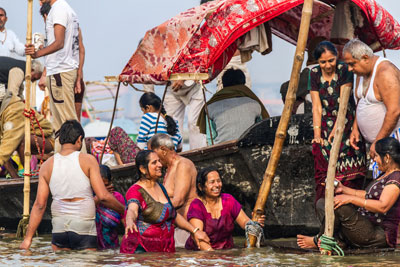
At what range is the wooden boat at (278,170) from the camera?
312 inches

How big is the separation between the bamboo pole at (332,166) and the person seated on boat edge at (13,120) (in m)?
→ 4.87

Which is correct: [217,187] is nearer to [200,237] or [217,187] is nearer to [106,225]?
[200,237]

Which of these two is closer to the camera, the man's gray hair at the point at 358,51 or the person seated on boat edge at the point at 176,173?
the man's gray hair at the point at 358,51

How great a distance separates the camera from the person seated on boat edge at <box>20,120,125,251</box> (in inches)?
275

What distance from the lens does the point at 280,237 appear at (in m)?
8.38

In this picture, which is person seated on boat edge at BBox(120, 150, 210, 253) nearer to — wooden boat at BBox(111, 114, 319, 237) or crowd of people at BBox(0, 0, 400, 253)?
crowd of people at BBox(0, 0, 400, 253)

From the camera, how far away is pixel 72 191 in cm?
702

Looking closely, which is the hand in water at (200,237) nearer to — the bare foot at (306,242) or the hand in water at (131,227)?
the hand in water at (131,227)

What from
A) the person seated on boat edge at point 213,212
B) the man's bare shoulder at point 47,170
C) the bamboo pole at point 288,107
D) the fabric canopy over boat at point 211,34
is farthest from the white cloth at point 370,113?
the man's bare shoulder at point 47,170

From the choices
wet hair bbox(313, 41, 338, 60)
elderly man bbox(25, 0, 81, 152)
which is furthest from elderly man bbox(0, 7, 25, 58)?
wet hair bbox(313, 41, 338, 60)

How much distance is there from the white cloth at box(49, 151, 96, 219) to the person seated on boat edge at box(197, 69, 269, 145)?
8.07 ft

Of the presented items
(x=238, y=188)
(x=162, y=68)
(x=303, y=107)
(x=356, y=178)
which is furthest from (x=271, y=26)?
(x=356, y=178)

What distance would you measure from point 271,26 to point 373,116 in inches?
146

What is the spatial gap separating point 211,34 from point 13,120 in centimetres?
310
